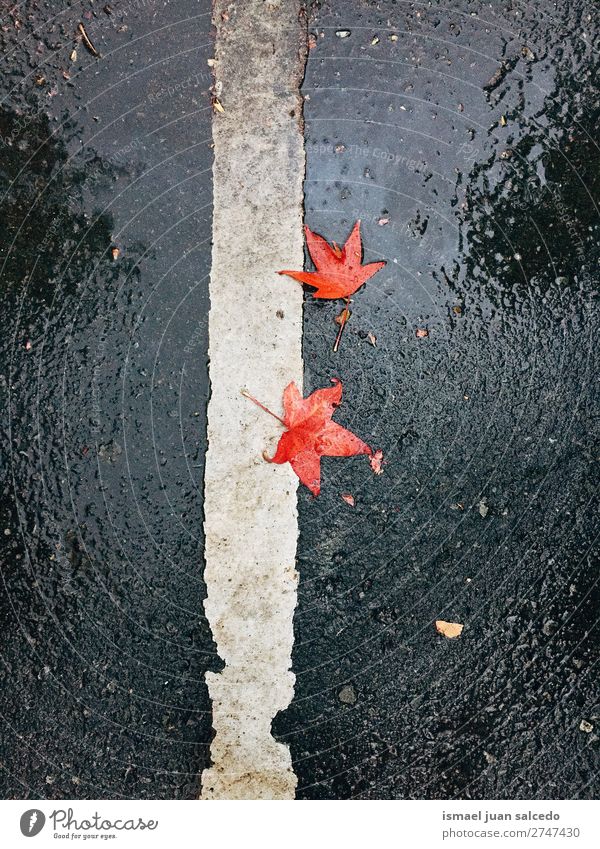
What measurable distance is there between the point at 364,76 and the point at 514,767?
8.14ft

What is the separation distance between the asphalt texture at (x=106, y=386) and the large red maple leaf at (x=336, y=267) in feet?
1.24

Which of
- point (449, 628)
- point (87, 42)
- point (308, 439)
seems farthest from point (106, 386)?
point (449, 628)

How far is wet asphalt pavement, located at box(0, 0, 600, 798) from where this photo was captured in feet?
7.88

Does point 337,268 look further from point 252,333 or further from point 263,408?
point 263,408

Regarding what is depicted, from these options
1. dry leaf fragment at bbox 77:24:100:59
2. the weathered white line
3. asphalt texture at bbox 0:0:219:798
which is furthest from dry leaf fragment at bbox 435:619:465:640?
dry leaf fragment at bbox 77:24:100:59

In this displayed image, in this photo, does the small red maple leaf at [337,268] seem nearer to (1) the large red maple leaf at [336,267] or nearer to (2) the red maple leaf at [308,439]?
(1) the large red maple leaf at [336,267]

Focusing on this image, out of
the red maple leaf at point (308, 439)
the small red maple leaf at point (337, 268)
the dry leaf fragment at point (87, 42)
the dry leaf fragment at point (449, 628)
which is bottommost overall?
the dry leaf fragment at point (449, 628)

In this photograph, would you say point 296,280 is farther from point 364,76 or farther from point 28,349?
point 28,349

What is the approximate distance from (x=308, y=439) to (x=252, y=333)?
416 mm

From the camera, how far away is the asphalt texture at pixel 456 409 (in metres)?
2.40

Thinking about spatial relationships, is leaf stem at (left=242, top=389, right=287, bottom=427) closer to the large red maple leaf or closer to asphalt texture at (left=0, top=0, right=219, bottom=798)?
asphalt texture at (left=0, top=0, right=219, bottom=798)

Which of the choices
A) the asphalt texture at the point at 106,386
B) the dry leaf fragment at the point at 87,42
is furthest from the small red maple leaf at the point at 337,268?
the dry leaf fragment at the point at 87,42
